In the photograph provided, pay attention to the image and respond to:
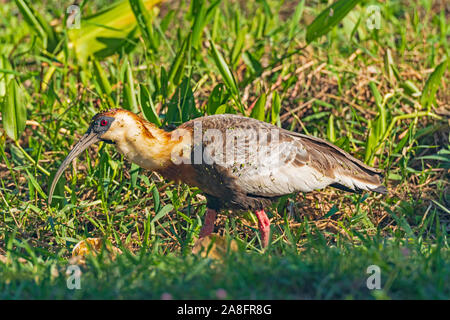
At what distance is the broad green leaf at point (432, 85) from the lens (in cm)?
473

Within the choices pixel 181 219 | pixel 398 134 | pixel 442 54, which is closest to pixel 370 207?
pixel 398 134

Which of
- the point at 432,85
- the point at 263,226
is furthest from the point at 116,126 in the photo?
the point at 432,85

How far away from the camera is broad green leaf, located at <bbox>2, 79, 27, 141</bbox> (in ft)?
13.9

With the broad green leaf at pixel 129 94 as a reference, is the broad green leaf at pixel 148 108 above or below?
below

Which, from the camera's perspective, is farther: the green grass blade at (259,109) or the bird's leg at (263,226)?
the green grass blade at (259,109)

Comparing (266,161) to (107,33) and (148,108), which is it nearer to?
(148,108)

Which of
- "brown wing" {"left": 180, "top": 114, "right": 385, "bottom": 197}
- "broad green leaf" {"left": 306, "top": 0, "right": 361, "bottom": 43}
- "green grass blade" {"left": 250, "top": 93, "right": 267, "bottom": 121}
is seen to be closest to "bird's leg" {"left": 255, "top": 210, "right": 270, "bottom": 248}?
"brown wing" {"left": 180, "top": 114, "right": 385, "bottom": 197}

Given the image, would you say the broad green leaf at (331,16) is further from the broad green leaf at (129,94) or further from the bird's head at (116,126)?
the bird's head at (116,126)

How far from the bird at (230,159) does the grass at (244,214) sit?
0.24 metres

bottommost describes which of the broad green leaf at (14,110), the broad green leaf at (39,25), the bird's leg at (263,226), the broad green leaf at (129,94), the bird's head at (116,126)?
the bird's leg at (263,226)

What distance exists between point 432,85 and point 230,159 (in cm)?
197

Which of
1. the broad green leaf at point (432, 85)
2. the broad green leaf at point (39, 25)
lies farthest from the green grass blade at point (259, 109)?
the broad green leaf at point (39, 25)

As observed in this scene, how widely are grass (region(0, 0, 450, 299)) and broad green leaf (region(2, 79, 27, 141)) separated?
0.05 feet
